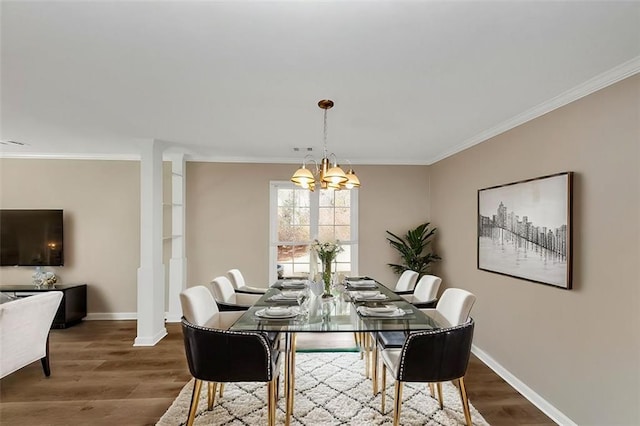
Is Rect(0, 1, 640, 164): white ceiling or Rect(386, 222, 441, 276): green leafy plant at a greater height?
Rect(0, 1, 640, 164): white ceiling

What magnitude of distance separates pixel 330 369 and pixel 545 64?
10.1 ft

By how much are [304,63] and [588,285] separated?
2430 mm

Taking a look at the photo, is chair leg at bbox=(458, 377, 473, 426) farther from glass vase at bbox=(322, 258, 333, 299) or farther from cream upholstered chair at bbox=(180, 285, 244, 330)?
cream upholstered chair at bbox=(180, 285, 244, 330)

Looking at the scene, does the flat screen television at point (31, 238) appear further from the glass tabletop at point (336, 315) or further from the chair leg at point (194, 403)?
the chair leg at point (194, 403)

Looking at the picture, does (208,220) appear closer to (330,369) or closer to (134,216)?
(134,216)

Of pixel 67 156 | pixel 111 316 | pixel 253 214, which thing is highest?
pixel 67 156

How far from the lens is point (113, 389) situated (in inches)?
122

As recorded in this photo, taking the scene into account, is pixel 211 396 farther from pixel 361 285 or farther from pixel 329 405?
pixel 361 285

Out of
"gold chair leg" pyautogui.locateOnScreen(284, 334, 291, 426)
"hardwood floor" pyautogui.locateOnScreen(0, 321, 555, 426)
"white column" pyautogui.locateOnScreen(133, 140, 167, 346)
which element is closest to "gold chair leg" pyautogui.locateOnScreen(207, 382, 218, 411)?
"hardwood floor" pyautogui.locateOnScreen(0, 321, 555, 426)

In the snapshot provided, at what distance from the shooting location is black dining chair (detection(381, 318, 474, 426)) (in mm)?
2125

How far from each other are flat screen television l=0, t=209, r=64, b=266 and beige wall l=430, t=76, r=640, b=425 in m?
5.86

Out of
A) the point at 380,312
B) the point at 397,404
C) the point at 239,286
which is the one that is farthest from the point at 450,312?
the point at 239,286

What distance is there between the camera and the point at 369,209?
5.52 meters

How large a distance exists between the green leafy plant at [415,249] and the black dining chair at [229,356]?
334 centimetres
